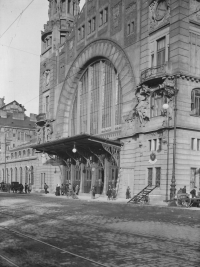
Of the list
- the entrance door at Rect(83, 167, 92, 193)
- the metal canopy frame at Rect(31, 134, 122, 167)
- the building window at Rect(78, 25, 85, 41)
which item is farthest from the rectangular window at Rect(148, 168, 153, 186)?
the building window at Rect(78, 25, 85, 41)

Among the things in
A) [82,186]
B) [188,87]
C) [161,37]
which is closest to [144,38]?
[161,37]

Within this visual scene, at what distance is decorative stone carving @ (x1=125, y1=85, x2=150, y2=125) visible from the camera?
128 ft

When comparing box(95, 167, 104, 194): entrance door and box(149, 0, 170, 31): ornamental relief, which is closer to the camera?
box(149, 0, 170, 31): ornamental relief

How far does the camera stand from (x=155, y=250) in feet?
35.7

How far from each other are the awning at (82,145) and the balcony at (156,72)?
25.7 ft

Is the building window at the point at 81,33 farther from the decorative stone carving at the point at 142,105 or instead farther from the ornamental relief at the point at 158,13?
the decorative stone carving at the point at 142,105

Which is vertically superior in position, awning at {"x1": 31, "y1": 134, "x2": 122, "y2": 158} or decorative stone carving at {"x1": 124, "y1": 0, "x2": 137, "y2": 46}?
decorative stone carving at {"x1": 124, "y1": 0, "x2": 137, "y2": 46}

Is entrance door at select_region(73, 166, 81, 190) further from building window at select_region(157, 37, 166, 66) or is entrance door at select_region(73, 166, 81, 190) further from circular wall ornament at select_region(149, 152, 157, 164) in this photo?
building window at select_region(157, 37, 166, 66)

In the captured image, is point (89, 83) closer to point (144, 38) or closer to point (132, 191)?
point (144, 38)

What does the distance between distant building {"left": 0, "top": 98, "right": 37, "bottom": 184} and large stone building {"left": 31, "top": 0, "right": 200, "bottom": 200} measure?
1236 cm

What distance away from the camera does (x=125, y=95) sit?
43.7m

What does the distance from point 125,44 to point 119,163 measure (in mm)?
13240

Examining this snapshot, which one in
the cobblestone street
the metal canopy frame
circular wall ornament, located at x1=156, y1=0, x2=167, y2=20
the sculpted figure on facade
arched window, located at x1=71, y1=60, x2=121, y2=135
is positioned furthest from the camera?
the sculpted figure on facade

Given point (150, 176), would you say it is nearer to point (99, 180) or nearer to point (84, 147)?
point (99, 180)
